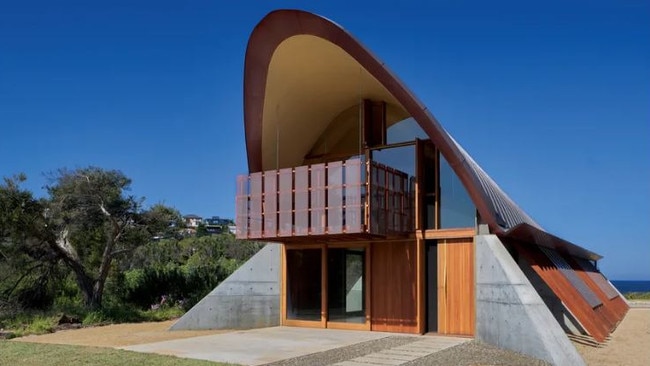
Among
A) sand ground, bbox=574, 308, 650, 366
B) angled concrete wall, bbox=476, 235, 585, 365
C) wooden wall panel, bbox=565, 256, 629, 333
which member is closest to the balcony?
angled concrete wall, bbox=476, 235, 585, 365

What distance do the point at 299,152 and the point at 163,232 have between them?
21.4ft

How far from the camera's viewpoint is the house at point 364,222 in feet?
42.3

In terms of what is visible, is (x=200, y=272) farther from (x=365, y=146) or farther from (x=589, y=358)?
(x=589, y=358)

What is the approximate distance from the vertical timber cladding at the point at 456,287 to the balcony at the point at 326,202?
110 cm

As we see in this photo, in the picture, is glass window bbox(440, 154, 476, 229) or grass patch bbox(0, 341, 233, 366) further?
glass window bbox(440, 154, 476, 229)

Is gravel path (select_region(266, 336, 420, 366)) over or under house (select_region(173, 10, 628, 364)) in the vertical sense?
under

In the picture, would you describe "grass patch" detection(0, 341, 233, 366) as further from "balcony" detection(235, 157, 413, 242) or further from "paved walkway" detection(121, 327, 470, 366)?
"balcony" detection(235, 157, 413, 242)

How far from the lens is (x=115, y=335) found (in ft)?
46.9

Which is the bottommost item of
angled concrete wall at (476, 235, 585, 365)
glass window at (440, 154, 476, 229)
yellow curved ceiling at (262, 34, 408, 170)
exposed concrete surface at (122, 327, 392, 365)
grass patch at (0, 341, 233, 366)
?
exposed concrete surface at (122, 327, 392, 365)

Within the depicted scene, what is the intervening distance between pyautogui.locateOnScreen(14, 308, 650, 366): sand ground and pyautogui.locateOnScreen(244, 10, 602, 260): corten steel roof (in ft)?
9.59

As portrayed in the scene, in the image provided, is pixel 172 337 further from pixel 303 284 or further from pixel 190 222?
pixel 190 222

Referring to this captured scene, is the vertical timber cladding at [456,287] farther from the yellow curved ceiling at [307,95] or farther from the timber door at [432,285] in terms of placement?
the yellow curved ceiling at [307,95]

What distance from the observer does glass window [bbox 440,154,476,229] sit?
45.3 ft

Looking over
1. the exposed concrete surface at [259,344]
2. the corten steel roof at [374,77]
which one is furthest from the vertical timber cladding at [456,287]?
the exposed concrete surface at [259,344]
